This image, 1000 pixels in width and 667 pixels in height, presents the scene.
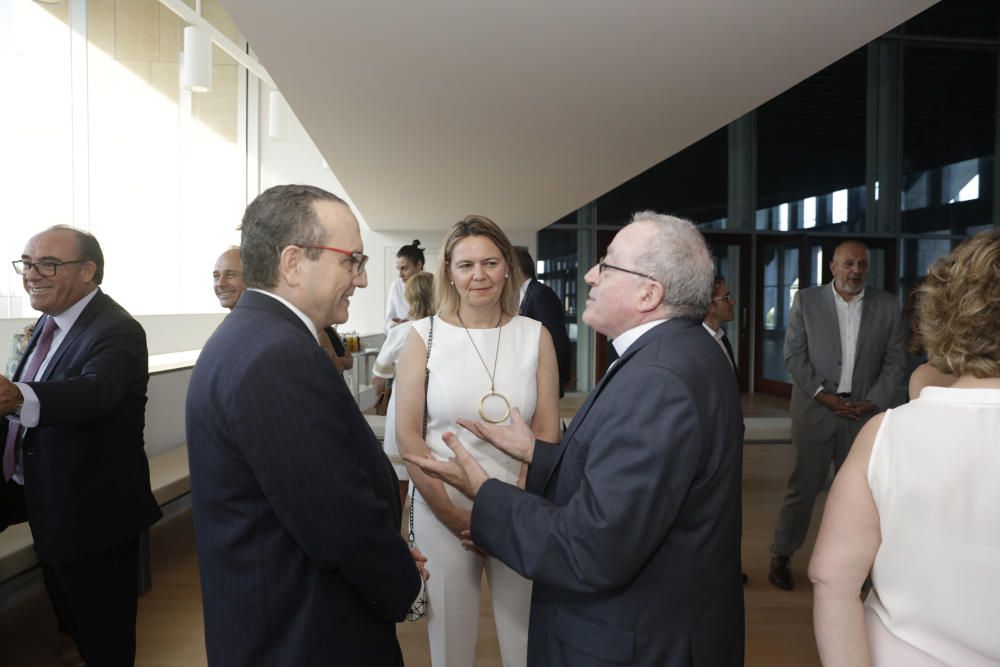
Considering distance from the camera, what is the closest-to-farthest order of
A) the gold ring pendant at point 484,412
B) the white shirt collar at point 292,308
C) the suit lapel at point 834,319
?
the white shirt collar at point 292,308 → the gold ring pendant at point 484,412 → the suit lapel at point 834,319

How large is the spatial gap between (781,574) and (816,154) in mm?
10092

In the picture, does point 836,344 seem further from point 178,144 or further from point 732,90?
point 178,144

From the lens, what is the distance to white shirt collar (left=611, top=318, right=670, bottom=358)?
4.53 ft

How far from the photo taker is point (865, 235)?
442 inches

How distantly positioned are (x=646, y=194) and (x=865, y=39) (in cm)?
926

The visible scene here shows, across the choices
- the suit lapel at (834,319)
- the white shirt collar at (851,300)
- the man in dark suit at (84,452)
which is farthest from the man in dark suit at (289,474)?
the white shirt collar at (851,300)

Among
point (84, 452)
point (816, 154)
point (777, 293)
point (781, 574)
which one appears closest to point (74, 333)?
point (84, 452)

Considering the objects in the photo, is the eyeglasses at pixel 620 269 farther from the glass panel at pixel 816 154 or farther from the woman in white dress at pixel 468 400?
the glass panel at pixel 816 154

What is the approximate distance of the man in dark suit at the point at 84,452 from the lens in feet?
6.81

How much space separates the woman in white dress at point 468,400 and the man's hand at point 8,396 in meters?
1.05

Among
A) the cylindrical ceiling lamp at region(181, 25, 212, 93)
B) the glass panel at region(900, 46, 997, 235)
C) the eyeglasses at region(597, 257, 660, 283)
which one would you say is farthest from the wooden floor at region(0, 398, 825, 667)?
the glass panel at region(900, 46, 997, 235)

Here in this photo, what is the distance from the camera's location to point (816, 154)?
37.8ft

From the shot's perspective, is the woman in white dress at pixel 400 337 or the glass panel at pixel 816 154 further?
the glass panel at pixel 816 154

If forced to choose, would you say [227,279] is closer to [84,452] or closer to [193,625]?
[84,452]
